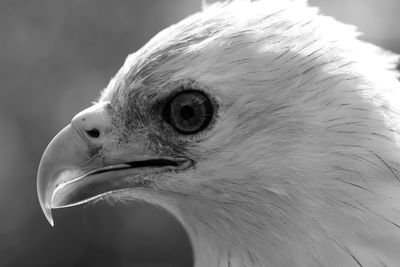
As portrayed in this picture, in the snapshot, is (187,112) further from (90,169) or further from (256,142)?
(90,169)

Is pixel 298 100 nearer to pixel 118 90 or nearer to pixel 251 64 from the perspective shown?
pixel 251 64

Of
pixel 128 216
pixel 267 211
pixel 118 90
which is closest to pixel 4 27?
pixel 128 216

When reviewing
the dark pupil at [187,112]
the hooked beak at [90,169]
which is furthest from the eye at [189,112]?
the hooked beak at [90,169]

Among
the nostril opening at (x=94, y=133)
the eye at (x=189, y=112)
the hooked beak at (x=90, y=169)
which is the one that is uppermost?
the eye at (x=189, y=112)

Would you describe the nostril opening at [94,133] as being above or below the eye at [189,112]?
below

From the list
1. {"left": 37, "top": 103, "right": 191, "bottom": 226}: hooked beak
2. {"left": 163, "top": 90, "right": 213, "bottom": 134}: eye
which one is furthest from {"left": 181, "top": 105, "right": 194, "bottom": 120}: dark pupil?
{"left": 37, "top": 103, "right": 191, "bottom": 226}: hooked beak

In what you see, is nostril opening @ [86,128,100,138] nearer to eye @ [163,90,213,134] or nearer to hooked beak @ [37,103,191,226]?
hooked beak @ [37,103,191,226]

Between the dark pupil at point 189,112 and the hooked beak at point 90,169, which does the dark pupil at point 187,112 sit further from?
the hooked beak at point 90,169
